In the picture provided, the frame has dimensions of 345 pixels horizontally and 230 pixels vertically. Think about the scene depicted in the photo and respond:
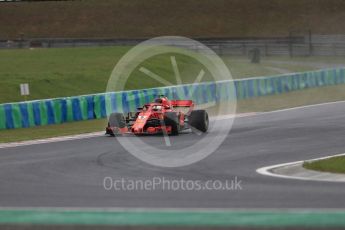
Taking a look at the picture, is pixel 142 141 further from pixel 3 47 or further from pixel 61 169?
pixel 3 47

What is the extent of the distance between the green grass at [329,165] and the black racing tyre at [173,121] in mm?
6681

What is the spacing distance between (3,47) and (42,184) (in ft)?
181

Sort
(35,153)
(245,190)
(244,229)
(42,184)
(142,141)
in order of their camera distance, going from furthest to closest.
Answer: (142,141), (35,153), (42,184), (245,190), (244,229)

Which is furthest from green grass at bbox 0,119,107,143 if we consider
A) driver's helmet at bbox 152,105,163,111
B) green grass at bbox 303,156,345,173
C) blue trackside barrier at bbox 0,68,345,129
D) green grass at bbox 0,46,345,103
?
green grass at bbox 303,156,345,173

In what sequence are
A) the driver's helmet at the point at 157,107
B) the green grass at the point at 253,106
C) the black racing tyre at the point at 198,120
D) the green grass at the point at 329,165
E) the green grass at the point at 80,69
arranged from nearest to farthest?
the green grass at the point at 329,165, the driver's helmet at the point at 157,107, the black racing tyre at the point at 198,120, the green grass at the point at 253,106, the green grass at the point at 80,69

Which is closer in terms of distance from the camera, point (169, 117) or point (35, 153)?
point (35, 153)

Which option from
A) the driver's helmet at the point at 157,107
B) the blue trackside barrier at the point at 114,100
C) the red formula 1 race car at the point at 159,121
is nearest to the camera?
the red formula 1 race car at the point at 159,121

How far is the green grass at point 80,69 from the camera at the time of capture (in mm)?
38075

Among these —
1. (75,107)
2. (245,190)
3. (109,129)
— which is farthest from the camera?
(75,107)

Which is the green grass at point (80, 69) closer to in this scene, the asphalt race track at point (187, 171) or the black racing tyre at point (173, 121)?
the black racing tyre at point (173, 121)

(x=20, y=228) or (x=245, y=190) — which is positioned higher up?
(x=20, y=228)

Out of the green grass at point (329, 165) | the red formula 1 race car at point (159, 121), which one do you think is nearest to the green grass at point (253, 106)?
the red formula 1 race car at point (159, 121)

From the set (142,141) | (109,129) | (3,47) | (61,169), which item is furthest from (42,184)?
(3,47)

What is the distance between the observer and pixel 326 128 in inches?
919
